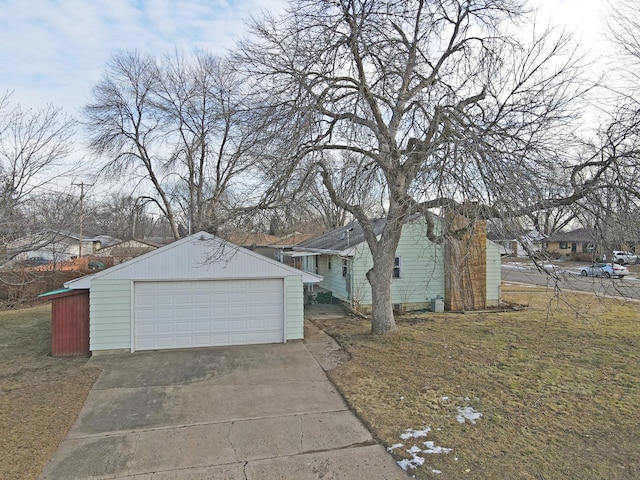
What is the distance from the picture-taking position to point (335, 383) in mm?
7422

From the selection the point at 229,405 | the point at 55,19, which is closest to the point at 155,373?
the point at 229,405

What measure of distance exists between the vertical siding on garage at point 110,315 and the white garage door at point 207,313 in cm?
24

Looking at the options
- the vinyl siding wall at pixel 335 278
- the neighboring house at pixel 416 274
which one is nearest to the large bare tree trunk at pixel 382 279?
the neighboring house at pixel 416 274

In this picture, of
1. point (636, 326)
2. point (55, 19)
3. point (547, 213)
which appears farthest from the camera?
point (636, 326)

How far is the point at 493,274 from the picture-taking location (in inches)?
615

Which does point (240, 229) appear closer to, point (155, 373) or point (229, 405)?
point (155, 373)

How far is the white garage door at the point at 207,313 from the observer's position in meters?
9.80

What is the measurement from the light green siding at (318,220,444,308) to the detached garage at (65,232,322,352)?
4192 millimetres

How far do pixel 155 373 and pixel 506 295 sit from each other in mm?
16584

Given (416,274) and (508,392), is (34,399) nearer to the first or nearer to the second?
(508,392)

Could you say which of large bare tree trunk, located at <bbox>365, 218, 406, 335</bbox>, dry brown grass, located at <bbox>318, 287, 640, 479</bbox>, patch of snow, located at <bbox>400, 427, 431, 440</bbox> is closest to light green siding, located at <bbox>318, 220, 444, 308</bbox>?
dry brown grass, located at <bbox>318, 287, 640, 479</bbox>

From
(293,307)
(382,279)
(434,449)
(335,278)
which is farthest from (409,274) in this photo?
(434,449)

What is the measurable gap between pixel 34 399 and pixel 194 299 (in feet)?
12.8

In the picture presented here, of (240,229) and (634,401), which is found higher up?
(240,229)
